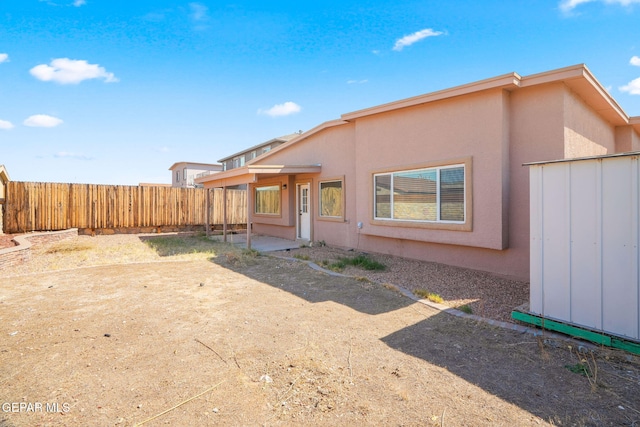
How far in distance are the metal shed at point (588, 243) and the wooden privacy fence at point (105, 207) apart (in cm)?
1258

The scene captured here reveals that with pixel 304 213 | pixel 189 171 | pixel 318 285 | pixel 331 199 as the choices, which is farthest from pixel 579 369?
pixel 189 171

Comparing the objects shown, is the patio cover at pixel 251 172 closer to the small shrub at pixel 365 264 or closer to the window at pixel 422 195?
the window at pixel 422 195

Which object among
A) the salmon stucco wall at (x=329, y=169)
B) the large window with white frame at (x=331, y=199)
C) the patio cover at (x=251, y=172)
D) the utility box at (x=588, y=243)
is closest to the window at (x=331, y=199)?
the large window with white frame at (x=331, y=199)

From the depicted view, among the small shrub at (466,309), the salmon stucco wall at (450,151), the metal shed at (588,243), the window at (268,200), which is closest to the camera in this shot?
the metal shed at (588,243)

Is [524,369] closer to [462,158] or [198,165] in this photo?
[462,158]

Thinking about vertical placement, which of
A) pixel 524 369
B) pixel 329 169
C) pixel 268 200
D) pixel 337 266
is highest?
pixel 329 169

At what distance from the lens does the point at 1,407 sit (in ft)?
8.21

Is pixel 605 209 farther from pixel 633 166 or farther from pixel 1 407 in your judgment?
pixel 1 407

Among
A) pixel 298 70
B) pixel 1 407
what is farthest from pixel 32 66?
pixel 1 407

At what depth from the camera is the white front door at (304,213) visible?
1205 cm

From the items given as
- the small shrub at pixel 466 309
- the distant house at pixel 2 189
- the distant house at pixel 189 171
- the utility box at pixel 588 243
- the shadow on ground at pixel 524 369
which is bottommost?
the shadow on ground at pixel 524 369

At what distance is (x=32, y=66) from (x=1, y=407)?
1254 cm

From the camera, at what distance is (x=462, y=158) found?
683 cm

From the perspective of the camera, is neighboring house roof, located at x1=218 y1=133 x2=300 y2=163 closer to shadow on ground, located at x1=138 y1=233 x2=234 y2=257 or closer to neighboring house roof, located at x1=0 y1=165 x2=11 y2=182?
shadow on ground, located at x1=138 y1=233 x2=234 y2=257
